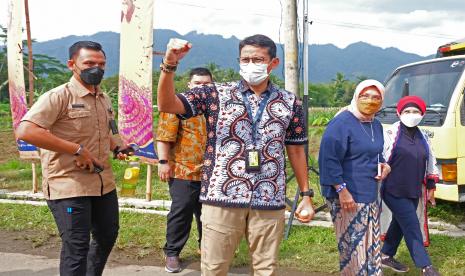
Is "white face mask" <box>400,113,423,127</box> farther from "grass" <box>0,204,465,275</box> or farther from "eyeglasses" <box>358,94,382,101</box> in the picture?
"grass" <box>0,204,465,275</box>

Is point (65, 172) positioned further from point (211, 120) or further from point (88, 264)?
point (211, 120)

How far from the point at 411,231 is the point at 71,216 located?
253 cm

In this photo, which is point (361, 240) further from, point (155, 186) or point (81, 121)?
point (155, 186)

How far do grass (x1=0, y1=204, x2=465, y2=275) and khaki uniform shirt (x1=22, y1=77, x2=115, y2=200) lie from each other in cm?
175

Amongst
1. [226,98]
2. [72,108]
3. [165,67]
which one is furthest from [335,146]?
[72,108]

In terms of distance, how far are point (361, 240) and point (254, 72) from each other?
1.51 m

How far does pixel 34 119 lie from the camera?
2.86m

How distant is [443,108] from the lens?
18.1ft

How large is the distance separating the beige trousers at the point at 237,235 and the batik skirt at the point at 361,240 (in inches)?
33.9

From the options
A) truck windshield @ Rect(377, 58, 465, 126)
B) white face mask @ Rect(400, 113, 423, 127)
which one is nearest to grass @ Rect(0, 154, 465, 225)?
truck windshield @ Rect(377, 58, 465, 126)

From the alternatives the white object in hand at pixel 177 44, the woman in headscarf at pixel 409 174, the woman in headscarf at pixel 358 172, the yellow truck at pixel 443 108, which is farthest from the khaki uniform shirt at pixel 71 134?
the yellow truck at pixel 443 108

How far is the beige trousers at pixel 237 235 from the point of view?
2.66 metres

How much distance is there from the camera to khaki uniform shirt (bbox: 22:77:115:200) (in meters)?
3.00

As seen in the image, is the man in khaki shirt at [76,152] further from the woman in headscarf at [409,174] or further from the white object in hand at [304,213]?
the woman in headscarf at [409,174]
